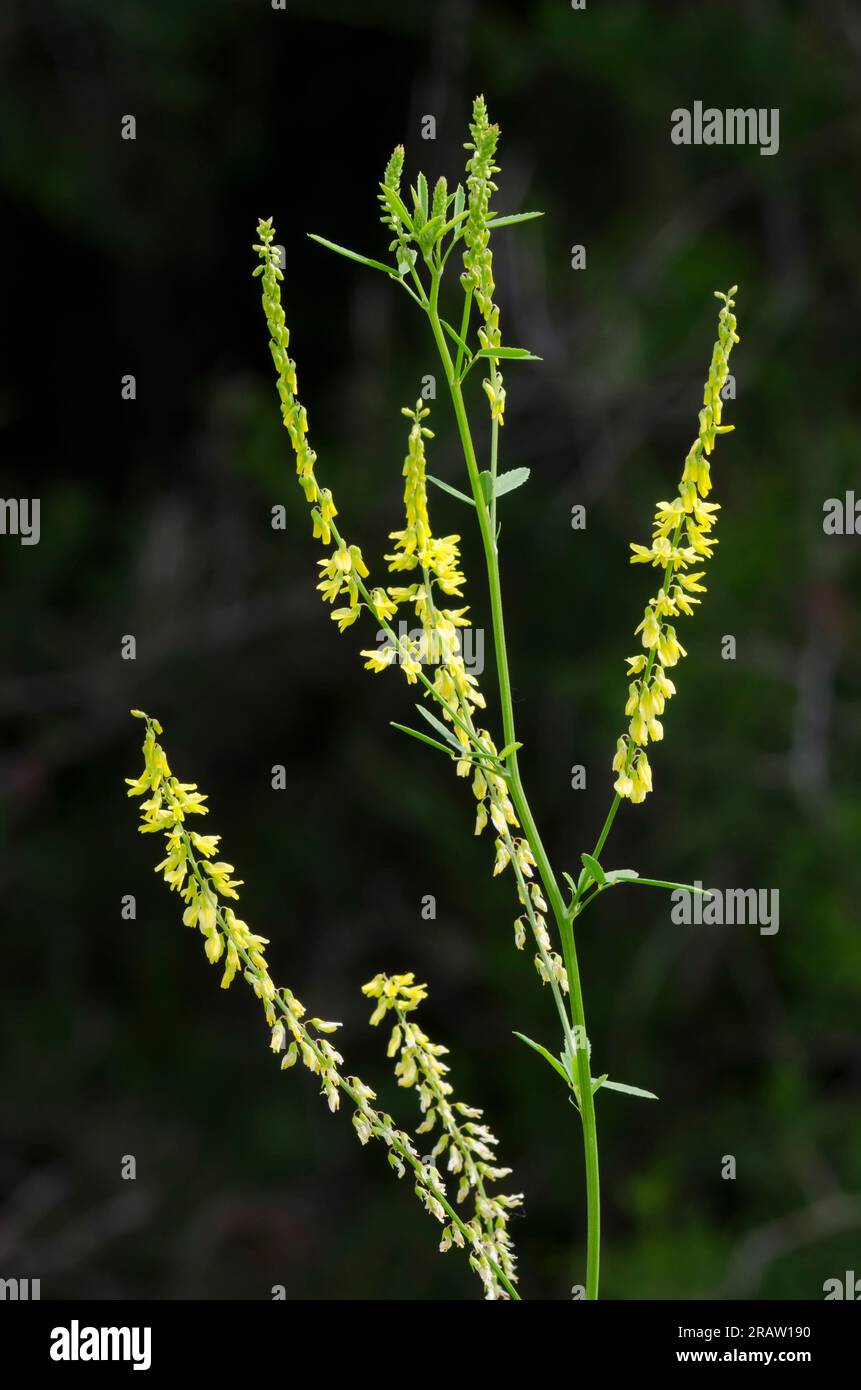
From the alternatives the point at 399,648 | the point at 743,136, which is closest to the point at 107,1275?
the point at 743,136

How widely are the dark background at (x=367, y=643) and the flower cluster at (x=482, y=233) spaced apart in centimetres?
259

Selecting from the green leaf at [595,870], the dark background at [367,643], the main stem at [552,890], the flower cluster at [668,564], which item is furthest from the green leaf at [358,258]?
the dark background at [367,643]

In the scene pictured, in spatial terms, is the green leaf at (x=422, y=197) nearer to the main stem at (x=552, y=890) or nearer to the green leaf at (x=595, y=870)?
the main stem at (x=552, y=890)

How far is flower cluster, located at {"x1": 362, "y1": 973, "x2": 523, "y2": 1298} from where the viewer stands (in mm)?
708

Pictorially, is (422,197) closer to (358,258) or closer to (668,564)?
(358,258)

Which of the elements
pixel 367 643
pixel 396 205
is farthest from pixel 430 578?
pixel 367 643

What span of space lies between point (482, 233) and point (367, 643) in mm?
2983

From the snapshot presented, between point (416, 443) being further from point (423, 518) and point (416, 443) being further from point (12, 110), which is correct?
point (12, 110)

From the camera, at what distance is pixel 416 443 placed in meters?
0.71

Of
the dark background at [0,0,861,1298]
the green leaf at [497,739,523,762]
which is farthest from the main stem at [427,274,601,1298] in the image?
the dark background at [0,0,861,1298]

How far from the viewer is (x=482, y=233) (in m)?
0.72

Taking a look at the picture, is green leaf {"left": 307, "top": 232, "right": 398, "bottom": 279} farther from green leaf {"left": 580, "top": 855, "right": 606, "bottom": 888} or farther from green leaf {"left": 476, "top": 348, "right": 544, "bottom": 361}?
green leaf {"left": 580, "top": 855, "right": 606, "bottom": 888}

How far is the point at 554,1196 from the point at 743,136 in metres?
2.64

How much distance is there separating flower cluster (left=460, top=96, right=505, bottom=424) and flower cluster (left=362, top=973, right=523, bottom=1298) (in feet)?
0.93
